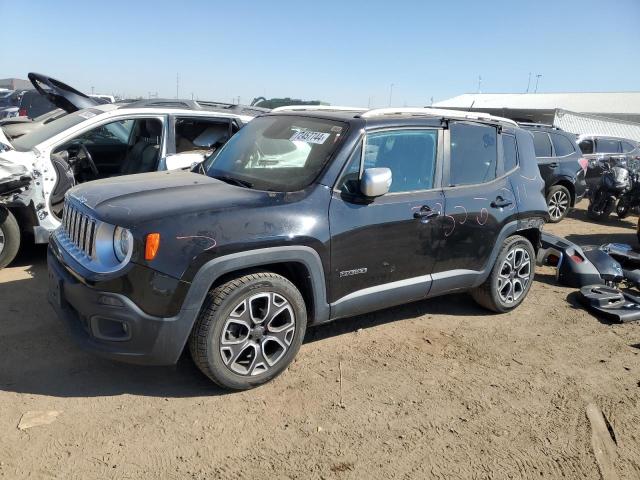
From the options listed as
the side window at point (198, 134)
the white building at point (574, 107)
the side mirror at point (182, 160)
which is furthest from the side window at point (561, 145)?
the white building at point (574, 107)

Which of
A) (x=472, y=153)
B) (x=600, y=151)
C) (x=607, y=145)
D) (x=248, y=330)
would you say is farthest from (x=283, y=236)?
(x=607, y=145)

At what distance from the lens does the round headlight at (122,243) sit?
2.97 metres

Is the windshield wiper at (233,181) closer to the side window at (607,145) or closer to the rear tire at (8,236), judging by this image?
the rear tire at (8,236)

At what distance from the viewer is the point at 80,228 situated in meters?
3.41

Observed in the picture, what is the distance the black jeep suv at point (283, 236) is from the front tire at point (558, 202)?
Result: 18.9 ft

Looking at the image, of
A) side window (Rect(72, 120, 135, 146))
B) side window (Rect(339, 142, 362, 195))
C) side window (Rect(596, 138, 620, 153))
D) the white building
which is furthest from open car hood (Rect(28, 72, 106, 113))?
the white building

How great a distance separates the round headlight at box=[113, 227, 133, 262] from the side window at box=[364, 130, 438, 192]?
5.65ft

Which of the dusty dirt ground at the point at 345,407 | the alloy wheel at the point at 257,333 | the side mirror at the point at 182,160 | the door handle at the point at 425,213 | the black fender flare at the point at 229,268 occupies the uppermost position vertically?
the side mirror at the point at 182,160

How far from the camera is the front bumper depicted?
296 centimetres

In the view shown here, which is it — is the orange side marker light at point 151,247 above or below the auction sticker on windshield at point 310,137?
below

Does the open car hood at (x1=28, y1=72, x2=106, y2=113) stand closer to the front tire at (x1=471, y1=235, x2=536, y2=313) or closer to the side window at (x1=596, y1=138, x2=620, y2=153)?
the front tire at (x1=471, y1=235, x2=536, y2=313)

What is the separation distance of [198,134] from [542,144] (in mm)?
6776

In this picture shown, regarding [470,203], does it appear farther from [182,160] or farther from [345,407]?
[182,160]

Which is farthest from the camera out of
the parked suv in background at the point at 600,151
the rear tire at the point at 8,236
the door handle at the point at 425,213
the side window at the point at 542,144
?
the parked suv in background at the point at 600,151
